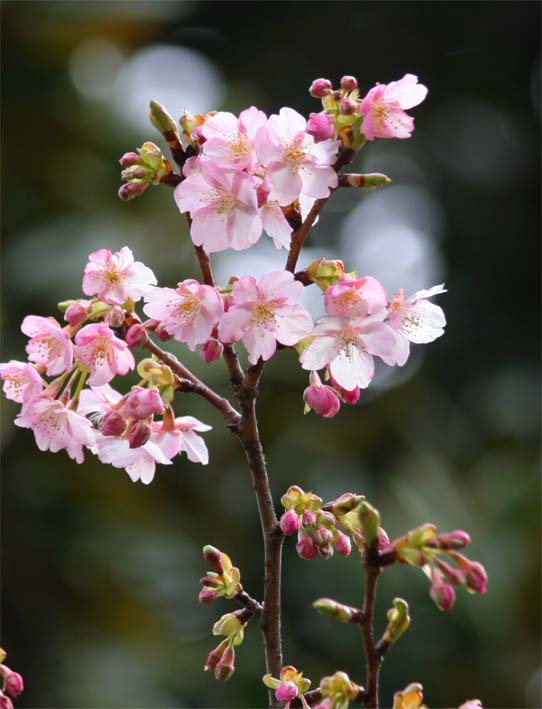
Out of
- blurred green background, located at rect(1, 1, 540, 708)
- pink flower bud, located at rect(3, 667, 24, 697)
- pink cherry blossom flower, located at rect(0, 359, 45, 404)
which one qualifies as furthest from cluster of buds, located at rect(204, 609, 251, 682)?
blurred green background, located at rect(1, 1, 540, 708)

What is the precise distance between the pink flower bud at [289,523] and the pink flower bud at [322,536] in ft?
0.07

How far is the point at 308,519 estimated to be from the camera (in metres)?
0.67

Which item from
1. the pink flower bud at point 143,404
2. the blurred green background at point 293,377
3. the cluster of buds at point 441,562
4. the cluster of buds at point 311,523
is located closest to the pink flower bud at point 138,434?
the pink flower bud at point 143,404

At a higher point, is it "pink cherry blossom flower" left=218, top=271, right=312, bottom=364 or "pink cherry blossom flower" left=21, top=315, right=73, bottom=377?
"pink cherry blossom flower" left=218, top=271, right=312, bottom=364

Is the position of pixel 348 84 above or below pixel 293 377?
above

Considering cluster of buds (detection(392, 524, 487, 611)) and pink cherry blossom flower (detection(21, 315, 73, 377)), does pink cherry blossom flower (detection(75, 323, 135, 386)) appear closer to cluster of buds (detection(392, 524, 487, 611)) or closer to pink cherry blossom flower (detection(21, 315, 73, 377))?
pink cherry blossom flower (detection(21, 315, 73, 377))

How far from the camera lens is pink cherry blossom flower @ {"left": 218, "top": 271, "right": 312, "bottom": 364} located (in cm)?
65

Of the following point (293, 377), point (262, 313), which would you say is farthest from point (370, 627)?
point (293, 377)

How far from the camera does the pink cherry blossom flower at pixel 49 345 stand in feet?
2.37

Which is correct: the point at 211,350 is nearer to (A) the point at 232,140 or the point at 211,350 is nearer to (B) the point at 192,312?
(B) the point at 192,312

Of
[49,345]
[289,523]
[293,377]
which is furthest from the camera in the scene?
[293,377]

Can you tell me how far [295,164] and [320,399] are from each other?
0.17m

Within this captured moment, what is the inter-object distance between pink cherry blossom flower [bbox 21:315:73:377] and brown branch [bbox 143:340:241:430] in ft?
0.22

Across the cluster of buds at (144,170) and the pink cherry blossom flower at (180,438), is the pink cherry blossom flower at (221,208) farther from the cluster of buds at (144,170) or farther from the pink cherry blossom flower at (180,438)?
the pink cherry blossom flower at (180,438)
